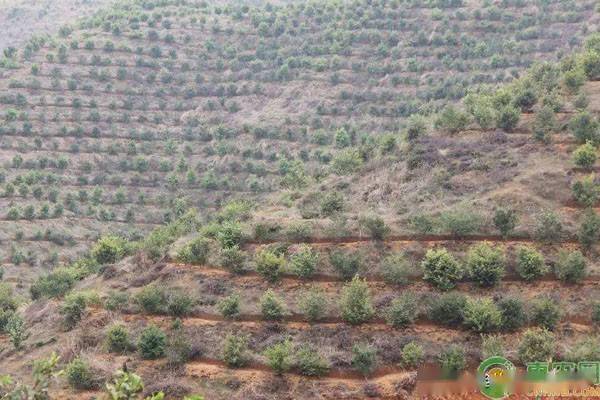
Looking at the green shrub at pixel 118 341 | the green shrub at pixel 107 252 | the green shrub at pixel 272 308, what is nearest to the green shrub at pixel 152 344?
the green shrub at pixel 118 341

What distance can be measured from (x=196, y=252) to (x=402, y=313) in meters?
10.5

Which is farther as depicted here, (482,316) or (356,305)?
(356,305)

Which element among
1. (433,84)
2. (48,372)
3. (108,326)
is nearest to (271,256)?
(108,326)

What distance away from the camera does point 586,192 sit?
28.8 m

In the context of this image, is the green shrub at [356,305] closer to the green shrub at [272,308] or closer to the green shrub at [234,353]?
the green shrub at [272,308]

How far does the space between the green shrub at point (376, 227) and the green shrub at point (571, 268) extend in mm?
7367

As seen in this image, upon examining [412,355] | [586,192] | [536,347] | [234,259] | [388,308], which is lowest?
[412,355]

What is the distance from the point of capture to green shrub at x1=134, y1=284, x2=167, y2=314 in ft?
92.0

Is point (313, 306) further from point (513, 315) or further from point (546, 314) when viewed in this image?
point (546, 314)

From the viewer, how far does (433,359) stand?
2336cm

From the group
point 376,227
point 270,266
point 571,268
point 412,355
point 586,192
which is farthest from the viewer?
point 376,227

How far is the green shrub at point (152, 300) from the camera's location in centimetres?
2805

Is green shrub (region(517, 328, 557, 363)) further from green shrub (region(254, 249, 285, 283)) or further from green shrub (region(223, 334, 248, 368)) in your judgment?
green shrub (region(254, 249, 285, 283))

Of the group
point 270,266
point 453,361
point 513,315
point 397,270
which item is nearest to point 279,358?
point 270,266
